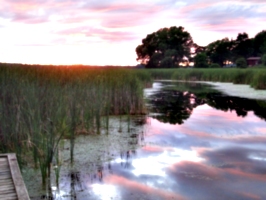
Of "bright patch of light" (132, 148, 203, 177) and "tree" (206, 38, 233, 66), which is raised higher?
"tree" (206, 38, 233, 66)

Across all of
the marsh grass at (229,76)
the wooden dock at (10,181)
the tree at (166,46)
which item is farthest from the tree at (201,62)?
the wooden dock at (10,181)

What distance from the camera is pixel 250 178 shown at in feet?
13.7

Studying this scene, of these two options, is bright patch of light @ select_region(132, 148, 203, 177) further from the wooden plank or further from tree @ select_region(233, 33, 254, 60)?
tree @ select_region(233, 33, 254, 60)

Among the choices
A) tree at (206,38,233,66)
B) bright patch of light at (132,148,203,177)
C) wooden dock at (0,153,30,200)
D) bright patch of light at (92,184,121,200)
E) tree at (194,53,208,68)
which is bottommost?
bright patch of light at (92,184,121,200)

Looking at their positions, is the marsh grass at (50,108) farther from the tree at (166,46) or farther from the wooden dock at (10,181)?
the tree at (166,46)

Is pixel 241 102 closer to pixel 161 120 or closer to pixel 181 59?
pixel 161 120

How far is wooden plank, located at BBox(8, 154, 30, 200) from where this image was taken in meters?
2.45

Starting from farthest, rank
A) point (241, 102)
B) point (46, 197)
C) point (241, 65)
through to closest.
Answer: point (241, 65) < point (241, 102) < point (46, 197)

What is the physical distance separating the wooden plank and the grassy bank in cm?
1585

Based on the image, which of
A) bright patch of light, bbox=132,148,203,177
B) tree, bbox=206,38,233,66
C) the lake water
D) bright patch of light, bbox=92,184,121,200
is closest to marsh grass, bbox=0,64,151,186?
the lake water

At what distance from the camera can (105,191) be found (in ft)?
12.1

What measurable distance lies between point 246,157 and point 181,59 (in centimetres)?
4492

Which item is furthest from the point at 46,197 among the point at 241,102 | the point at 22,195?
the point at 241,102

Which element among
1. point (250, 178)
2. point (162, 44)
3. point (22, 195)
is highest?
point (162, 44)
